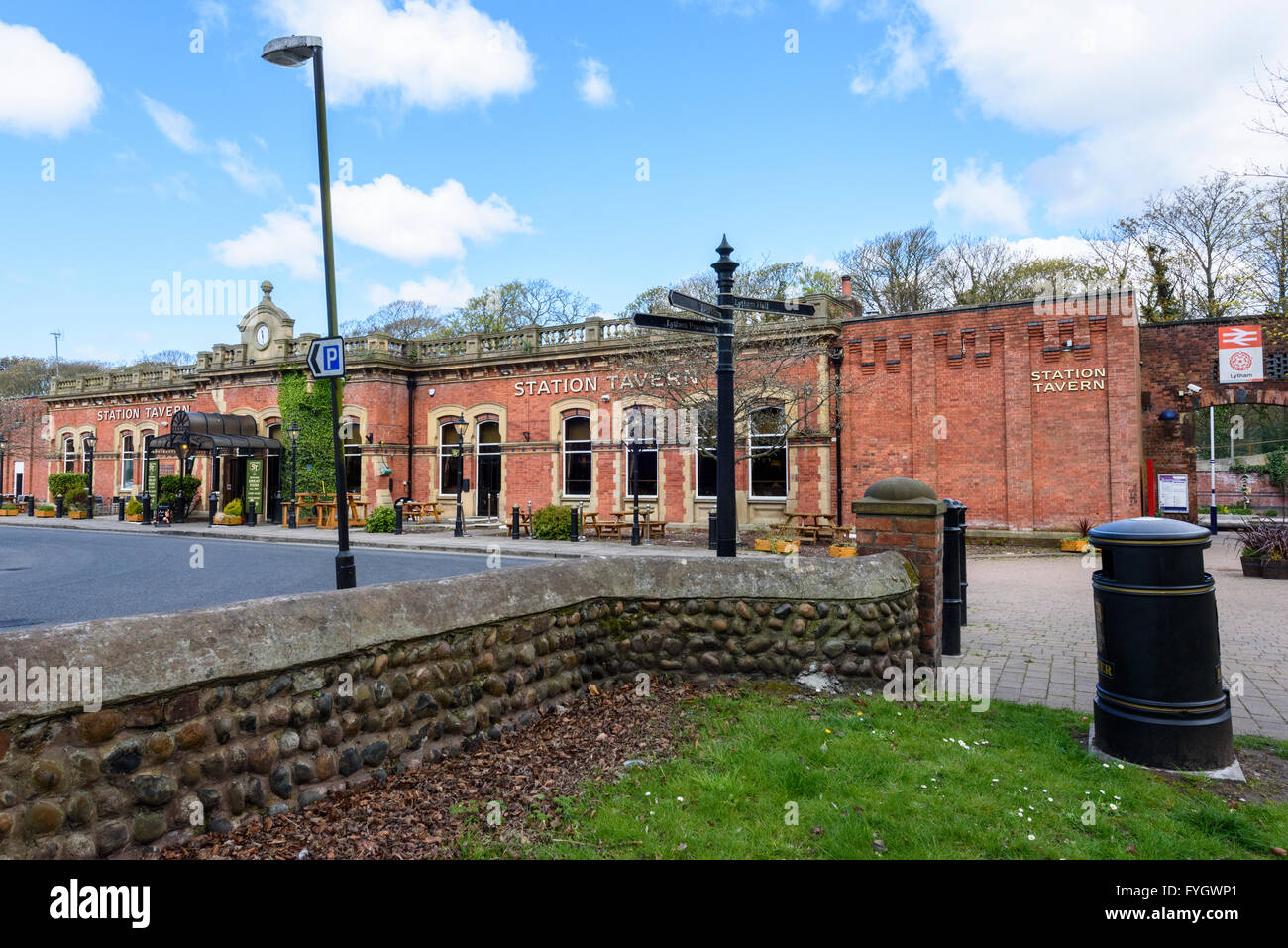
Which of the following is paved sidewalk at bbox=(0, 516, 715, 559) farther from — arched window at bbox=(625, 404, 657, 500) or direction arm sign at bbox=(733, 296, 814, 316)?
direction arm sign at bbox=(733, 296, 814, 316)

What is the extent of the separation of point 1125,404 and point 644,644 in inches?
596

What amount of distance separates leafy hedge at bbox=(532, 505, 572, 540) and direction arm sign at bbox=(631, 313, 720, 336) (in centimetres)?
1274

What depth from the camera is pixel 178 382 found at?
103 feet

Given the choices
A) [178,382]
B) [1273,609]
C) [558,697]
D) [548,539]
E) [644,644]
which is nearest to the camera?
[558,697]

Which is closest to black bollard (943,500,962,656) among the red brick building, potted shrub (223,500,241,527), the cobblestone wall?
the cobblestone wall

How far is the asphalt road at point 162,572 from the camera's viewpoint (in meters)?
9.21

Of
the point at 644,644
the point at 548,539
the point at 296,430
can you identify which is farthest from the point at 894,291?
the point at 644,644

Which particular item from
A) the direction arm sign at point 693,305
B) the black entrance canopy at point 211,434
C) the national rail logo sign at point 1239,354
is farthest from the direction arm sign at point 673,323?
the black entrance canopy at point 211,434

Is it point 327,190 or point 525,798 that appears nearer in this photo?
point 525,798

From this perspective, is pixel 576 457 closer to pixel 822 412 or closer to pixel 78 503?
pixel 822 412

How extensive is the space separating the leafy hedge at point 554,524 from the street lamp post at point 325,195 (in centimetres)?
1011

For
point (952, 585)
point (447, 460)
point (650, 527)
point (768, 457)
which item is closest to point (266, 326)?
point (447, 460)

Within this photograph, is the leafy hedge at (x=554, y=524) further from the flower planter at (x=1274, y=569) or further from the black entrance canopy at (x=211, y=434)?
the flower planter at (x=1274, y=569)

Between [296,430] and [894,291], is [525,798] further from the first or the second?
[894,291]
